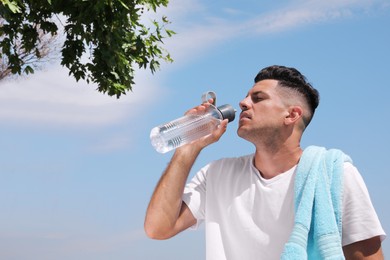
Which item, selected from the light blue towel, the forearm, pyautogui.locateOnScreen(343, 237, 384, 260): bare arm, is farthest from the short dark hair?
pyautogui.locateOnScreen(343, 237, 384, 260): bare arm

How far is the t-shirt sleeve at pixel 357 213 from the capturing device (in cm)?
329

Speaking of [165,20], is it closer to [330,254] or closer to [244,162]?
[244,162]

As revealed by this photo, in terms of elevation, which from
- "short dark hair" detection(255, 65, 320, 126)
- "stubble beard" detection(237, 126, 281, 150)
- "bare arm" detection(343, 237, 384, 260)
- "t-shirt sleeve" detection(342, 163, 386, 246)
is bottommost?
"bare arm" detection(343, 237, 384, 260)

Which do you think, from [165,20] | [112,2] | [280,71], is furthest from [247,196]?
[165,20]

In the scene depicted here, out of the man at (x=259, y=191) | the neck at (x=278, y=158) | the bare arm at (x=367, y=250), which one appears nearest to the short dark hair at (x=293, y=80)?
the man at (x=259, y=191)

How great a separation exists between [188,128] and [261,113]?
0.53 metres

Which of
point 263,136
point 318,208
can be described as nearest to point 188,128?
point 263,136

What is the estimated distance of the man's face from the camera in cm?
346

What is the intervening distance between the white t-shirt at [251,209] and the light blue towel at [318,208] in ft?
0.23

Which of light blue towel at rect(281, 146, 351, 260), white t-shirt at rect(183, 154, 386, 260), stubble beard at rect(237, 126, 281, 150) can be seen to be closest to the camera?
light blue towel at rect(281, 146, 351, 260)

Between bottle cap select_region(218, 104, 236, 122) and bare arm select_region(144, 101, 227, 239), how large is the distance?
0.19 feet

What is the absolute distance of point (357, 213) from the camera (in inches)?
131

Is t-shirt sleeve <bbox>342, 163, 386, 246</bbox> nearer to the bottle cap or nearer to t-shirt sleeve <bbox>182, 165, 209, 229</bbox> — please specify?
the bottle cap

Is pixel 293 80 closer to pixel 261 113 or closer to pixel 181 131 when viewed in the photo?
pixel 261 113
